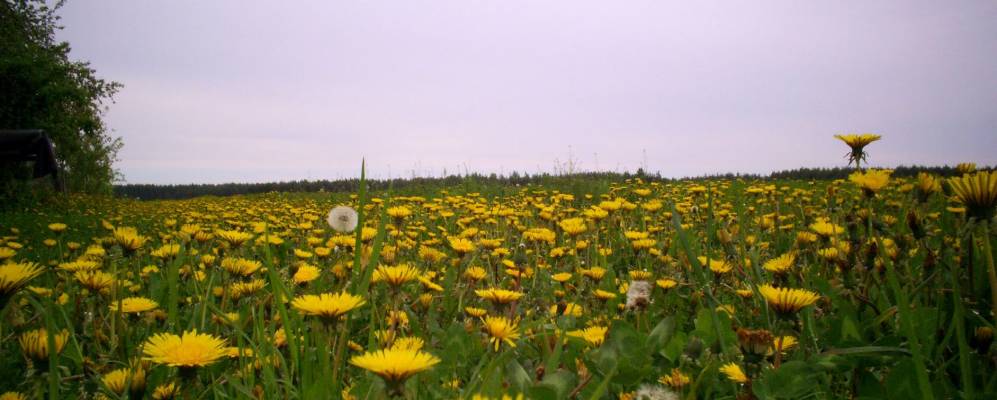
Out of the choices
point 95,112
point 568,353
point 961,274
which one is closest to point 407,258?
point 568,353

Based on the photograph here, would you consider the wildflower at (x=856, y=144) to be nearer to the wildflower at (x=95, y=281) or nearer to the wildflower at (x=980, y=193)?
the wildflower at (x=980, y=193)

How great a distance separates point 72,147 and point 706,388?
2500 cm

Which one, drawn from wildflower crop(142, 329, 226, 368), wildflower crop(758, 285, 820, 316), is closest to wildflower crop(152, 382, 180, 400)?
wildflower crop(142, 329, 226, 368)

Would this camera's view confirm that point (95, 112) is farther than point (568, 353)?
Yes

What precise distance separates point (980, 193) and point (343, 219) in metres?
2.16

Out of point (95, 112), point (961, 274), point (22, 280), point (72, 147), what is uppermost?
point (95, 112)

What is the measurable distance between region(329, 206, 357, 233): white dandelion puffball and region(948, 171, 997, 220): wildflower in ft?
6.61

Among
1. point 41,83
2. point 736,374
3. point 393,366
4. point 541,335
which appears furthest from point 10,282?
point 41,83

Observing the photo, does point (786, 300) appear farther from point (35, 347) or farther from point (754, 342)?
point (35, 347)

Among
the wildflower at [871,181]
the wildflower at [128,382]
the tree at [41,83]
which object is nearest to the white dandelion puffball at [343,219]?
the wildflower at [128,382]

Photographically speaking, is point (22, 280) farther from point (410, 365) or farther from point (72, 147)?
point (72, 147)

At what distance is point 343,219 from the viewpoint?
Answer: 2377mm

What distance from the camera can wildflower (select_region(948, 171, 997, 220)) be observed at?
2.54ft

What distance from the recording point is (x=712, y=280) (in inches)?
81.3
